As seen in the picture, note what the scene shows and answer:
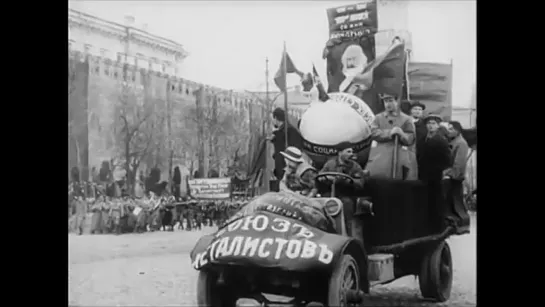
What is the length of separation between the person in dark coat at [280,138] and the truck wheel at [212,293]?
2.22 ft

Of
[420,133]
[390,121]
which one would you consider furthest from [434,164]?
[390,121]

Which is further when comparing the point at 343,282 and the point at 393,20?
the point at 393,20

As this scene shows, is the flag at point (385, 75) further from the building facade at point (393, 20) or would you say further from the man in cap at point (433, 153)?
the man in cap at point (433, 153)

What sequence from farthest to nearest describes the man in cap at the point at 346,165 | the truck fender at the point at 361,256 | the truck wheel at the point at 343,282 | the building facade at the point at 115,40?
1. the building facade at the point at 115,40
2. the man in cap at the point at 346,165
3. the truck fender at the point at 361,256
4. the truck wheel at the point at 343,282

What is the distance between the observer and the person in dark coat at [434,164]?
374 cm

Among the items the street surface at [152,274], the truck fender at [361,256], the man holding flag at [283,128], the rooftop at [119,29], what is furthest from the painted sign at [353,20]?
the street surface at [152,274]

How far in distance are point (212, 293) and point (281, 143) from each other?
925 mm

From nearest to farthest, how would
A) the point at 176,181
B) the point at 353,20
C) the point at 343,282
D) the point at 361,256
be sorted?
the point at 343,282 → the point at 361,256 → the point at 353,20 → the point at 176,181

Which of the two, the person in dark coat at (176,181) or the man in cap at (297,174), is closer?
the man in cap at (297,174)

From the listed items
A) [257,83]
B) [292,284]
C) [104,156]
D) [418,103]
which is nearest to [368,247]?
[292,284]

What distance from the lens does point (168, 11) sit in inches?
150

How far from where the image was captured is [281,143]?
378 centimetres

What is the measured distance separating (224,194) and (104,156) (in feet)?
2.39

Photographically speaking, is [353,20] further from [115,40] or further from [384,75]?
[115,40]
